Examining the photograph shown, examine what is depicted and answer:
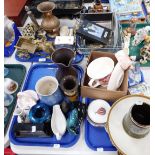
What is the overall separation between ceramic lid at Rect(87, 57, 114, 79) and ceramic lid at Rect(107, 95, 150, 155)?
13cm

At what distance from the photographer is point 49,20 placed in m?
0.93

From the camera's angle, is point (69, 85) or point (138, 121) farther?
point (69, 85)

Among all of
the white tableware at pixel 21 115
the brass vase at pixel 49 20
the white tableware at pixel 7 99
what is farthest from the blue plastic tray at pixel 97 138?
the brass vase at pixel 49 20

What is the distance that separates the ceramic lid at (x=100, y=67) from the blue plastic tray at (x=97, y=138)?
0.57 feet

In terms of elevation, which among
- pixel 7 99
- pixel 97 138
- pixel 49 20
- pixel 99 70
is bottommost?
pixel 97 138

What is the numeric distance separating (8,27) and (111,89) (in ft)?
2.04

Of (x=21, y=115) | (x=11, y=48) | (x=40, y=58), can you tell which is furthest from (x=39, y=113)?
(x=11, y=48)

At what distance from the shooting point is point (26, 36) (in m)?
0.94

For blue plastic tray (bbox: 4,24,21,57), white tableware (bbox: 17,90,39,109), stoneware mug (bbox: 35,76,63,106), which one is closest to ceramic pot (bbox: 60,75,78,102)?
stoneware mug (bbox: 35,76,63,106)

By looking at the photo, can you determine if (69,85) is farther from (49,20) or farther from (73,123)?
(49,20)

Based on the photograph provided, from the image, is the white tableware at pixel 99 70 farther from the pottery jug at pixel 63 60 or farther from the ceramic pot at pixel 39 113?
the ceramic pot at pixel 39 113

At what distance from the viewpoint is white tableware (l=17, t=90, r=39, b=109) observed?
72cm

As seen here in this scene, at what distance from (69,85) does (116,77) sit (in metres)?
0.17

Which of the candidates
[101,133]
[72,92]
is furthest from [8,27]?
[101,133]
